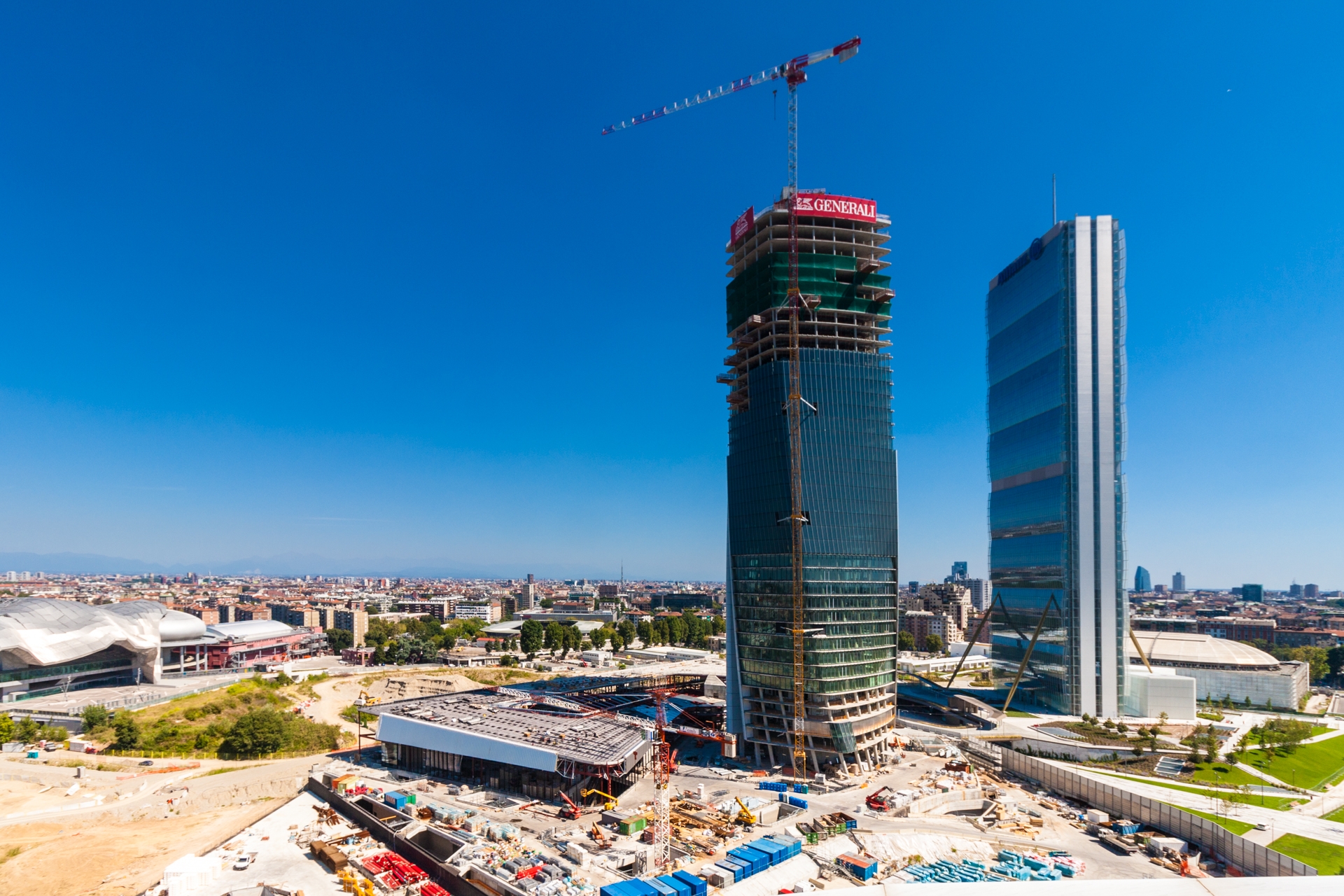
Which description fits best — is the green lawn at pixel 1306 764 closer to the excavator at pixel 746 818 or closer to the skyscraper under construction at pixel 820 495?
the skyscraper under construction at pixel 820 495

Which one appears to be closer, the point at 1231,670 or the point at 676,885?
the point at 676,885

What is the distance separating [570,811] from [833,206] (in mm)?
81634

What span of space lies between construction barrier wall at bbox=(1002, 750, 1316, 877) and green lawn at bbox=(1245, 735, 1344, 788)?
936 inches

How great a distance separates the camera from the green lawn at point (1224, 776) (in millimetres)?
83688

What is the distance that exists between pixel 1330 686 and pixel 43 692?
25382 centimetres

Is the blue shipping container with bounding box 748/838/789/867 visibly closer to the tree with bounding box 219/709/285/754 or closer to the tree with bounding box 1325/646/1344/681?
the tree with bounding box 219/709/285/754

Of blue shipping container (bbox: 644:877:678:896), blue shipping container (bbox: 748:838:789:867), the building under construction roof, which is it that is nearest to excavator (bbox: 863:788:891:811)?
blue shipping container (bbox: 748:838:789:867)

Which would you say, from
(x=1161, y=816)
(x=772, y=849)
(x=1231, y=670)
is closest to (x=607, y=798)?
(x=772, y=849)

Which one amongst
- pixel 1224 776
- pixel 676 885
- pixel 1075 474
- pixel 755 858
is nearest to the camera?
pixel 676 885

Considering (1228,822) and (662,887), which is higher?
(1228,822)

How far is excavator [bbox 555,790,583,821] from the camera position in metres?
75.8

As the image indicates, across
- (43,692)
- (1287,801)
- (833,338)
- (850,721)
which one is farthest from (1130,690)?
(43,692)

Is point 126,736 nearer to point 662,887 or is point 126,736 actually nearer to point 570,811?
point 570,811

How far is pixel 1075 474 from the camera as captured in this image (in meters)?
123
